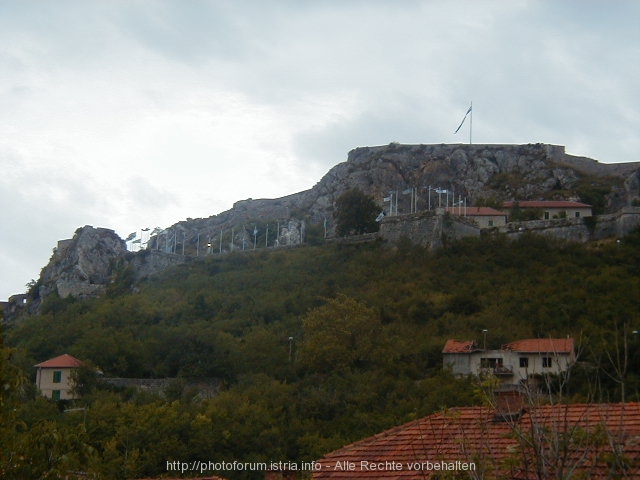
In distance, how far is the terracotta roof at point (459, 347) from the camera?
147 ft

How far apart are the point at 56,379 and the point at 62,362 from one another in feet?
3.18

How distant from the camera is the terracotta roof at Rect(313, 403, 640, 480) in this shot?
9891 mm

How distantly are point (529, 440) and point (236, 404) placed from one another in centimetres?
3142

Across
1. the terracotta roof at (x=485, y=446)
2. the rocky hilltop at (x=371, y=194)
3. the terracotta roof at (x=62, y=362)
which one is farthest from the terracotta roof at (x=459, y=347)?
the terracotta roof at (x=485, y=446)

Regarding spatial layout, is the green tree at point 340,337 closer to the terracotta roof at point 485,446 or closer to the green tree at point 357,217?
the green tree at point 357,217

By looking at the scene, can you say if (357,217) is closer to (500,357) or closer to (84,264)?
(84,264)

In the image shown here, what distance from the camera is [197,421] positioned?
36.1 meters

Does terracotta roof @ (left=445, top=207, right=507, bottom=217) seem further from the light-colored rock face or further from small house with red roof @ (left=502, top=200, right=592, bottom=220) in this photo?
the light-colored rock face

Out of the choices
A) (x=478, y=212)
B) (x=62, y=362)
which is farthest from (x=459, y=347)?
(x=478, y=212)

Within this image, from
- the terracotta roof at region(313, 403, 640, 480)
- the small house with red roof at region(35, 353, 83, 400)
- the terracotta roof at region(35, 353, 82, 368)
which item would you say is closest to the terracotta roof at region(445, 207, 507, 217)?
the terracotta roof at region(35, 353, 82, 368)

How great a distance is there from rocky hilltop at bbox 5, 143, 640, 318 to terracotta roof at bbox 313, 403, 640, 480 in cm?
5721

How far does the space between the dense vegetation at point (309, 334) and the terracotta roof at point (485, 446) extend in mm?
15380

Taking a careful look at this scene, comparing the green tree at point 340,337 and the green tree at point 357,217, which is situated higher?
the green tree at point 357,217

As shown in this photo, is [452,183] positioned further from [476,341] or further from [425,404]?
[425,404]
